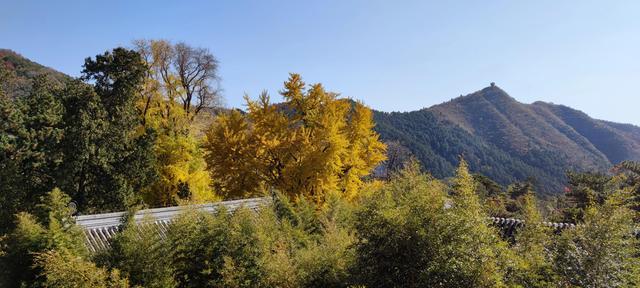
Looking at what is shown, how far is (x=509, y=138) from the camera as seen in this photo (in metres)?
92.5

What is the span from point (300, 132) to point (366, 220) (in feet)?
28.8

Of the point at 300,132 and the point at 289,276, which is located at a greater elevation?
the point at 300,132

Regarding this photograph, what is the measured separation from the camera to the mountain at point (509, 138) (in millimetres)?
69294

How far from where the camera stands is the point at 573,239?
4898mm

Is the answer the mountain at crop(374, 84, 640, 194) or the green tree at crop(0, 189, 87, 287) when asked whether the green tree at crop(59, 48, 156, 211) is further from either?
the mountain at crop(374, 84, 640, 194)

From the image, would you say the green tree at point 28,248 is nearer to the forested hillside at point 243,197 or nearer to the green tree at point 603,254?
the forested hillside at point 243,197

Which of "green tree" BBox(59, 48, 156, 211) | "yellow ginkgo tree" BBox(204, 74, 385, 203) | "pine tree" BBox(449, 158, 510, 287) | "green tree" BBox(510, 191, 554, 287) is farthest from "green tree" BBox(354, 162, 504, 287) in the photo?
"green tree" BBox(59, 48, 156, 211)

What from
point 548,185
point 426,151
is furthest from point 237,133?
point 548,185

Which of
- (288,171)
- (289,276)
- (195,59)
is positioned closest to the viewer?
(289,276)

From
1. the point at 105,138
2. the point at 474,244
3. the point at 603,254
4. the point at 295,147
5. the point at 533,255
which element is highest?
the point at 105,138

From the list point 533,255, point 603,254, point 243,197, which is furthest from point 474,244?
point 243,197

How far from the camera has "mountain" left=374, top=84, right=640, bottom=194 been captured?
6929 cm

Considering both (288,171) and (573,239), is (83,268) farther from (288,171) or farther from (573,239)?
(288,171)

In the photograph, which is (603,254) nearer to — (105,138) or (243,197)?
(243,197)
